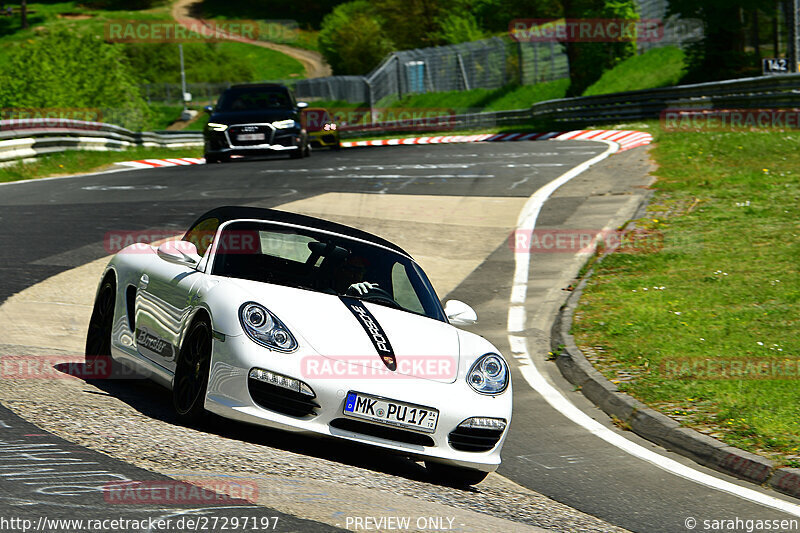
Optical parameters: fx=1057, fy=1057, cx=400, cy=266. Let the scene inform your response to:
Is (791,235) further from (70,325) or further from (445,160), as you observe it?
(445,160)

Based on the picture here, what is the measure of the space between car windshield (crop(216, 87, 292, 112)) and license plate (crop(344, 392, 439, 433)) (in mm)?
19564

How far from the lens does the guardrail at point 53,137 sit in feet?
82.1

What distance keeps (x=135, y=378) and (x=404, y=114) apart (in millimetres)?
59475

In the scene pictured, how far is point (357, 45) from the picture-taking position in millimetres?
99500

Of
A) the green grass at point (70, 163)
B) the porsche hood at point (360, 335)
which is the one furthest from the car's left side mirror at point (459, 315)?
the green grass at point (70, 163)

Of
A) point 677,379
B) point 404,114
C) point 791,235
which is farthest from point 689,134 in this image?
point 404,114

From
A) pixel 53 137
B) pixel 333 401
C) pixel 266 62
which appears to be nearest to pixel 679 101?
pixel 53 137

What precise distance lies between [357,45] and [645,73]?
56417 millimetres

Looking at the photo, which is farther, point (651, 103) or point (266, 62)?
point (266, 62)

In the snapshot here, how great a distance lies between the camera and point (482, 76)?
61.4 meters

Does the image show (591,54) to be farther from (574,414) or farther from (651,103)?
(574,414)

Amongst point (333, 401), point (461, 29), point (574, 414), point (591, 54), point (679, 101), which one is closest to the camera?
point (333, 401)

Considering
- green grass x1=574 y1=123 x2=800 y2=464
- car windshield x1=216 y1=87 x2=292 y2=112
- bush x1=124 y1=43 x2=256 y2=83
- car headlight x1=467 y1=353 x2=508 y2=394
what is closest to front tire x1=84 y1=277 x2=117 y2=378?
car headlight x1=467 y1=353 x2=508 y2=394

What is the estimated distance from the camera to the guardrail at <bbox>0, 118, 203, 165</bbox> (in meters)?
25.0
